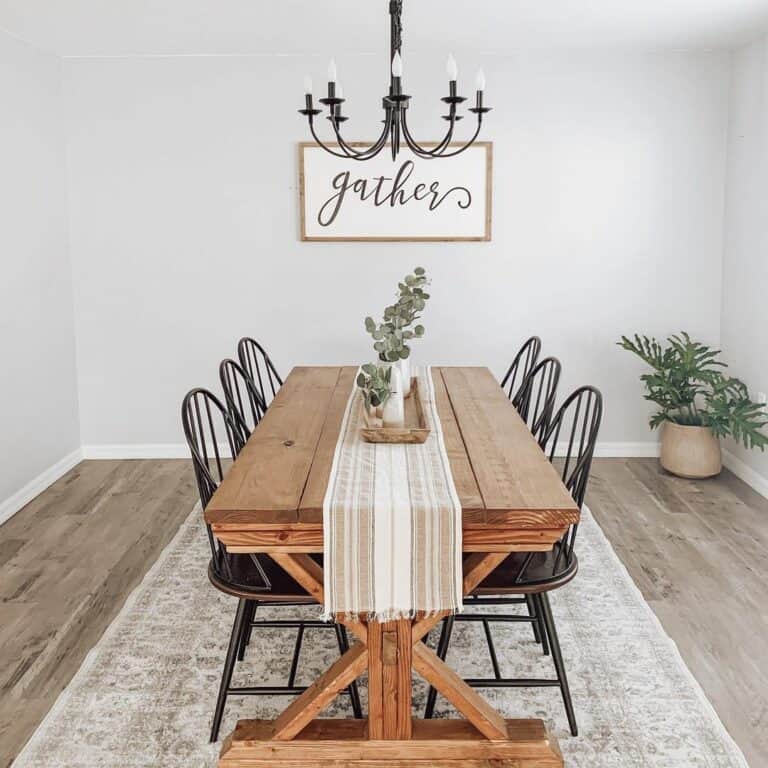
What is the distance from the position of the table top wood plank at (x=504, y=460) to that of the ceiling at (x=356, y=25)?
5.81ft

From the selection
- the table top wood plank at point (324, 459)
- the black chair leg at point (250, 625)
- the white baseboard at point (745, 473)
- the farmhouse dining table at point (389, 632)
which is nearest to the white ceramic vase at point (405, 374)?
the table top wood plank at point (324, 459)

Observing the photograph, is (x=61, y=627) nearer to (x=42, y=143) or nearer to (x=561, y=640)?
(x=561, y=640)

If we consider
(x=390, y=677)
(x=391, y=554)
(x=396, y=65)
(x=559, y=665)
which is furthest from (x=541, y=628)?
(x=396, y=65)

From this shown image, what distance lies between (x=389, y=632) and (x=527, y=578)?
1.47 feet

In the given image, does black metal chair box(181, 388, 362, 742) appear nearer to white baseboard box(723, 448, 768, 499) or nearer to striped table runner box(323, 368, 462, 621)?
striped table runner box(323, 368, 462, 621)

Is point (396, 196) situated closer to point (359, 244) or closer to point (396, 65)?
point (359, 244)

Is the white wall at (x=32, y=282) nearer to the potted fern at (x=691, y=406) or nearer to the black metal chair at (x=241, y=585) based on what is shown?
the black metal chair at (x=241, y=585)

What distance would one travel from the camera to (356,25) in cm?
414

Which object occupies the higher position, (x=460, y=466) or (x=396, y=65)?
(x=396, y=65)

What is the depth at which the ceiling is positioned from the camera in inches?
149

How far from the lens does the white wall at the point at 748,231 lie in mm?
4441

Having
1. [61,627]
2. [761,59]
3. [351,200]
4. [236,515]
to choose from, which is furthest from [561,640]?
[761,59]

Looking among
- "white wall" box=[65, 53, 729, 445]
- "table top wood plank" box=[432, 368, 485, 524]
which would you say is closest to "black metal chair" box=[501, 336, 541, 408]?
"white wall" box=[65, 53, 729, 445]

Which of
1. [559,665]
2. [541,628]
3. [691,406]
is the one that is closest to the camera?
[559,665]
